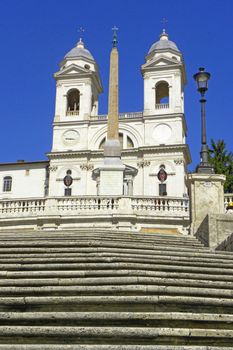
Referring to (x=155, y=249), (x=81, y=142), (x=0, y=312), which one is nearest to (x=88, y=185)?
(x=81, y=142)

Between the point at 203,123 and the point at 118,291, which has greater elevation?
the point at 203,123

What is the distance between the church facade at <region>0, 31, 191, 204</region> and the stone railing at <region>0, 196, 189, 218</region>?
27.7 m

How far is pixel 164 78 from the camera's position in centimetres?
5250

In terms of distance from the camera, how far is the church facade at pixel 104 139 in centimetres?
4922

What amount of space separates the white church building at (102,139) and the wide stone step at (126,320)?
3951 centimetres

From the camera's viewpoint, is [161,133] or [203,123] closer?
[203,123]

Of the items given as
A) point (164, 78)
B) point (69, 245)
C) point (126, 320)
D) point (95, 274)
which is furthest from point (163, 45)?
point (126, 320)

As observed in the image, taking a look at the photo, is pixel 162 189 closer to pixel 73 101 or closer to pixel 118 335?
pixel 73 101

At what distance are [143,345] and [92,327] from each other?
73cm

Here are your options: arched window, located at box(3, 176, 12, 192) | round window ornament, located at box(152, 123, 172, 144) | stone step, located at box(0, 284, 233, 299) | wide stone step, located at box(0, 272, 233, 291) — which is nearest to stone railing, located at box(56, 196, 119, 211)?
wide stone step, located at box(0, 272, 233, 291)

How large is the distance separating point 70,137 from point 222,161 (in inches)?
710

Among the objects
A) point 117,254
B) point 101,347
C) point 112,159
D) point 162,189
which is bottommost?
point 101,347

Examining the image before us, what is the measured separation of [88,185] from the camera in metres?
50.6

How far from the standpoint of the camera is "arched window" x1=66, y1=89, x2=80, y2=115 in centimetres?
5494
